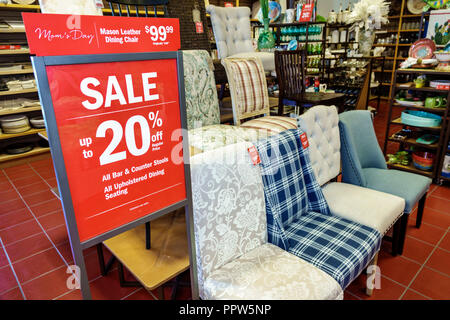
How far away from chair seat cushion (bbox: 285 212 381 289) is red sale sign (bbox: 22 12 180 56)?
114 cm

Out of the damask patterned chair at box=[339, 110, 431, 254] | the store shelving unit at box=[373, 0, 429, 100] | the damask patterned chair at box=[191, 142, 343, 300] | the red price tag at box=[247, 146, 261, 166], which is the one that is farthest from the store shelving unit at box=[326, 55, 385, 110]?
the damask patterned chair at box=[191, 142, 343, 300]

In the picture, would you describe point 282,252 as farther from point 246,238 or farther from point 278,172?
point 278,172

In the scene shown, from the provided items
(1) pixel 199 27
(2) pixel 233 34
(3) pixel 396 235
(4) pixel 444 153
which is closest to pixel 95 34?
(3) pixel 396 235

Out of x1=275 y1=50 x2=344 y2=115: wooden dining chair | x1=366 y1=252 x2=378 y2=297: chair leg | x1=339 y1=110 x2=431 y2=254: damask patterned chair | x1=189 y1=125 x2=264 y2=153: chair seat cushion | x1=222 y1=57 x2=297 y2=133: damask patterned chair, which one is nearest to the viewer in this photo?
x1=366 y1=252 x2=378 y2=297: chair leg

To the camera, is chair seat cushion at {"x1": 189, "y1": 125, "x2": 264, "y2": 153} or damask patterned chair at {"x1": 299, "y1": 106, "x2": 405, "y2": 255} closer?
damask patterned chair at {"x1": 299, "y1": 106, "x2": 405, "y2": 255}

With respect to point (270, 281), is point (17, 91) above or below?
above

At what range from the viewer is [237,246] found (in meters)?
1.46

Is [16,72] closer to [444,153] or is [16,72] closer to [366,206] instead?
[366,206]

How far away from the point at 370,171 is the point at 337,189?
0.47 meters

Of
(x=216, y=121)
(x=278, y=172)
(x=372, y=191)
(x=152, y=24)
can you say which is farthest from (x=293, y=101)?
(x=152, y=24)

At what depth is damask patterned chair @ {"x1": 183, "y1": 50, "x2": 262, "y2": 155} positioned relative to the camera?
214 cm

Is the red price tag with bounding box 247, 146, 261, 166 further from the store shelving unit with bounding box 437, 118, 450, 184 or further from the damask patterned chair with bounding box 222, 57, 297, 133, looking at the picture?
the store shelving unit with bounding box 437, 118, 450, 184

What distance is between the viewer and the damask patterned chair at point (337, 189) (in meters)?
1.82

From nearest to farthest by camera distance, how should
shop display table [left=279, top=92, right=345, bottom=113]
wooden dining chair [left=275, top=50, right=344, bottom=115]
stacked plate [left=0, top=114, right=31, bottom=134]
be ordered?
shop display table [left=279, top=92, right=345, bottom=113] < wooden dining chair [left=275, top=50, right=344, bottom=115] < stacked plate [left=0, top=114, right=31, bottom=134]
